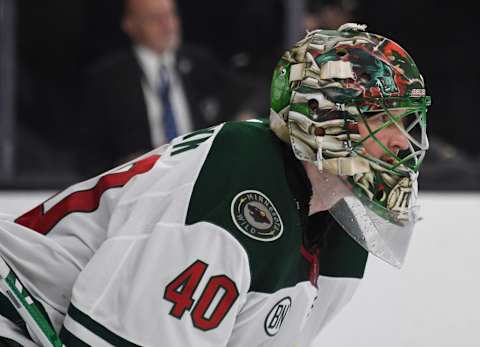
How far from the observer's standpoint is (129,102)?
11.6 ft

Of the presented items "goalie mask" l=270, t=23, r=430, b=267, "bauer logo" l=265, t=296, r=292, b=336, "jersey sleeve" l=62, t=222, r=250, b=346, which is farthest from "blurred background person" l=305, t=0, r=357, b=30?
"jersey sleeve" l=62, t=222, r=250, b=346

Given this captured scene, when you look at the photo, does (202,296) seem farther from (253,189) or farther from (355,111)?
(355,111)

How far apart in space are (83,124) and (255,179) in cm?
200

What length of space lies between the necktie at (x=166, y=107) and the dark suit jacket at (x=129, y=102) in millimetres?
57

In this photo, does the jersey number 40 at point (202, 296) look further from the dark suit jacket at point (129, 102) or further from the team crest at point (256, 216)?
the dark suit jacket at point (129, 102)

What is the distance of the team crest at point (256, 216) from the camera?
155 centimetres

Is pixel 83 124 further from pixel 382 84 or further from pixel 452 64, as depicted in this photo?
pixel 382 84

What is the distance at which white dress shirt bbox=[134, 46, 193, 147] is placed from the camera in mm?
3547

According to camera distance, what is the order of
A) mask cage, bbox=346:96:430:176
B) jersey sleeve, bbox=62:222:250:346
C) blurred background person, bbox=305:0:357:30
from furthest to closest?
blurred background person, bbox=305:0:357:30 → mask cage, bbox=346:96:430:176 → jersey sleeve, bbox=62:222:250:346

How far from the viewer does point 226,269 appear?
1522 mm

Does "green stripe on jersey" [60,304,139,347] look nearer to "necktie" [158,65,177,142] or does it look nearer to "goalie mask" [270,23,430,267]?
"goalie mask" [270,23,430,267]

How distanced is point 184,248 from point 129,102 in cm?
207

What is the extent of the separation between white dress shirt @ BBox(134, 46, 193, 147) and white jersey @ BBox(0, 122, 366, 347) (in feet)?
5.80

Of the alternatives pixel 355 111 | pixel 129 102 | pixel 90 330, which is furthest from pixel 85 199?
pixel 129 102
